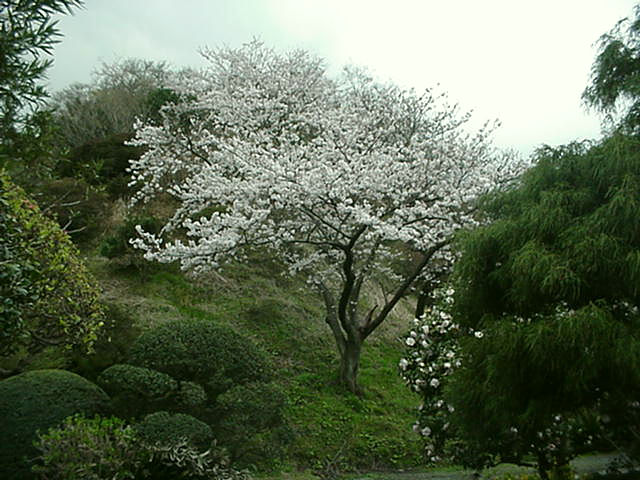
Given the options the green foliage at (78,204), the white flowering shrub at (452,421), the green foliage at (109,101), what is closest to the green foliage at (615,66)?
the white flowering shrub at (452,421)

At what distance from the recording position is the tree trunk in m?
9.92

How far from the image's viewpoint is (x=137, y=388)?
5684 mm

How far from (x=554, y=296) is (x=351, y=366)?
20.1 ft

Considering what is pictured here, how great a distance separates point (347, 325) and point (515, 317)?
5328 mm

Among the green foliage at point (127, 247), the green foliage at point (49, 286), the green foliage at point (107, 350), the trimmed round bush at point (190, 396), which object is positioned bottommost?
the trimmed round bush at point (190, 396)

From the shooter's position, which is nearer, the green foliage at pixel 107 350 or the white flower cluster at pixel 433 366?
the white flower cluster at pixel 433 366

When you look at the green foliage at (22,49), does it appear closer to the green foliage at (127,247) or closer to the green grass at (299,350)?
the green grass at (299,350)

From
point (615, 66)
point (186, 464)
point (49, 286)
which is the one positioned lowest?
point (186, 464)

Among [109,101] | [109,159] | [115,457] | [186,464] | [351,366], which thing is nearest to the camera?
[115,457]

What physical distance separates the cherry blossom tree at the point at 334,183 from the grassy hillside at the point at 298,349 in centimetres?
78

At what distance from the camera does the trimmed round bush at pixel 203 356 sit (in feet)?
19.7

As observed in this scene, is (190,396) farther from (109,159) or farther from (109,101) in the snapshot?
(109,101)

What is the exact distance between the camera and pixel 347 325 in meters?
9.73

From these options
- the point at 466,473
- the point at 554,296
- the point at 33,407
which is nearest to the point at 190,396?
the point at 33,407
